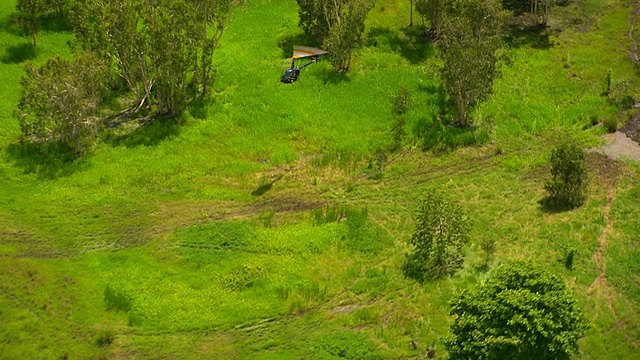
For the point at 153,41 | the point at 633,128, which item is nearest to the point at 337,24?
the point at 153,41

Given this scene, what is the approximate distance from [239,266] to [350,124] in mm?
21224

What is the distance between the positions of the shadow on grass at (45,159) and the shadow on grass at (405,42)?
3411 cm

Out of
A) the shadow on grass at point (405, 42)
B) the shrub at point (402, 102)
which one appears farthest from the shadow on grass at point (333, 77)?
the shadow on grass at point (405, 42)

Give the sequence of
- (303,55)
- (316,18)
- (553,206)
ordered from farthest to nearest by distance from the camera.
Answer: (316,18) < (303,55) < (553,206)

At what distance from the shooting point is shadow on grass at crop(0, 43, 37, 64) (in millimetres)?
65812

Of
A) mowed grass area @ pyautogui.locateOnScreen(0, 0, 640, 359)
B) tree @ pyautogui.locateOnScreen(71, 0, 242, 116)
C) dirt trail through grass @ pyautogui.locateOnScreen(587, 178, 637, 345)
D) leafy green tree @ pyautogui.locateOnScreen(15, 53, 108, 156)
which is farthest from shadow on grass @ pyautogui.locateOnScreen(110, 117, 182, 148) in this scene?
dirt trail through grass @ pyautogui.locateOnScreen(587, 178, 637, 345)

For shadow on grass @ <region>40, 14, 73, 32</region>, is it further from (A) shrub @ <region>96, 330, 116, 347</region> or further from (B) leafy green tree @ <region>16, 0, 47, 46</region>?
(A) shrub @ <region>96, 330, 116, 347</region>

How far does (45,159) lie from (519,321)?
40274mm

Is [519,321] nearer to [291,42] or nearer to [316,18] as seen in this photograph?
[316,18]

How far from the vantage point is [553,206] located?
51.2m

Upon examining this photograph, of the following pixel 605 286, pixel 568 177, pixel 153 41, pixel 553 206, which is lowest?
pixel 605 286

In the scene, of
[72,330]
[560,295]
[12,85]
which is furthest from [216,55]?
[560,295]

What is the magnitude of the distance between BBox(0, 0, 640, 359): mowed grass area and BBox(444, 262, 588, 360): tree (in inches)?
214

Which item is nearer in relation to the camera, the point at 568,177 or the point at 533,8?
the point at 568,177
